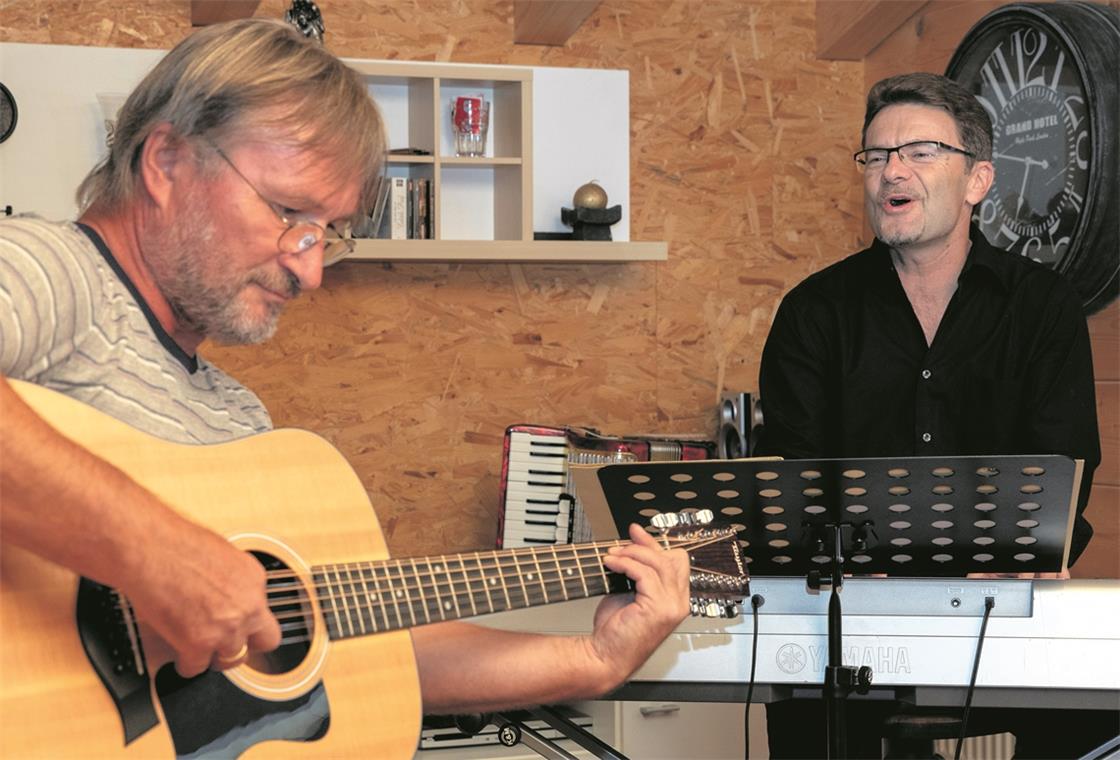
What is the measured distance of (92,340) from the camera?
1378 millimetres

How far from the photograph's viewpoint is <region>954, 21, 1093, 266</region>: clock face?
3.28m

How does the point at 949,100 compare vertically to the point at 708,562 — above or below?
above

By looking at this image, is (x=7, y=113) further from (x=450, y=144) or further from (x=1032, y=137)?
(x=1032, y=137)

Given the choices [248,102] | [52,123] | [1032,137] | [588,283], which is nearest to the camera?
[248,102]

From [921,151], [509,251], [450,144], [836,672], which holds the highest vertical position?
[450,144]

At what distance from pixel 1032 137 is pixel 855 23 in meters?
1.08

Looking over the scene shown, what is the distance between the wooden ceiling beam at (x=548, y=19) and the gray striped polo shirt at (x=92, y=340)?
2630mm

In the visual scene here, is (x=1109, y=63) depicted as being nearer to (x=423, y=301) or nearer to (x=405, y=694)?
(x=423, y=301)

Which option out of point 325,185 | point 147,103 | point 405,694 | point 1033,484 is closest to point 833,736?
point 1033,484

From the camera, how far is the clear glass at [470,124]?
394 centimetres

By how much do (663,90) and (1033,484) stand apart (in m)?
2.83

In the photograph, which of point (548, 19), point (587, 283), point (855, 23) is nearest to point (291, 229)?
point (548, 19)

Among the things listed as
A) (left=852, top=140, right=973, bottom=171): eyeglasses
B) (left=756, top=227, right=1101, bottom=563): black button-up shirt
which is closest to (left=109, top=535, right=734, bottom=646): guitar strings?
(left=756, top=227, right=1101, bottom=563): black button-up shirt

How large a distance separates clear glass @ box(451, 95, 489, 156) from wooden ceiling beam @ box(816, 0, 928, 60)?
1290 millimetres
